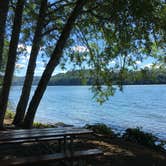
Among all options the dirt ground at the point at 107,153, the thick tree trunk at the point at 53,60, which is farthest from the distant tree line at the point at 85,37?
the dirt ground at the point at 107,153

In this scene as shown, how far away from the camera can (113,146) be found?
8.47 metres

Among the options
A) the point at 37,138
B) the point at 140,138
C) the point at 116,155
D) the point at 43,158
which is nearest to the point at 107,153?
the point at 116,155

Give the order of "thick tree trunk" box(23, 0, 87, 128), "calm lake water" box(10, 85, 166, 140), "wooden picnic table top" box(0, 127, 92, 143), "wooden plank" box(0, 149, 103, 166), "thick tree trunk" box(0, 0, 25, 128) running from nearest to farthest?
"wooden plank" box(0, 149, 103, 166) < "wooden picnic table top" box(0, 127, 92, 143) < "thick tree trunk" box(0, 0, 25, 128) < "thick tree trunk" box(23, 0, 87, 128) < "calm lake water" box(10, 85, 166, 140)

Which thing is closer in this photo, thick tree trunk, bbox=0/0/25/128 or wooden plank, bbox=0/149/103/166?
wooden plank, bbox=0/149/103/166

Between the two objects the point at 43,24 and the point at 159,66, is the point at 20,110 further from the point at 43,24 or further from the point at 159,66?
the point at 159,66

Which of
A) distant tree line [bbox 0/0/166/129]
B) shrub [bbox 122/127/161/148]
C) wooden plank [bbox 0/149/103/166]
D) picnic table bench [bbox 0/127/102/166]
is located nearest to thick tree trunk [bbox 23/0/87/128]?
distant tree line [bbox 0/0/166/129]

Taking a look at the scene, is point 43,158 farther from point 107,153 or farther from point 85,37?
point 85,37

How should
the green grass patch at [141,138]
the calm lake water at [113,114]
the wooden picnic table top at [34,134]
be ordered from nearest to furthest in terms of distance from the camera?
the wooden picnic table top at [34,134], the green grass patch at [141,138], the calm lake water at [113,114]

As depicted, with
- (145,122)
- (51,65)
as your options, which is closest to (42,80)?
(51,65)

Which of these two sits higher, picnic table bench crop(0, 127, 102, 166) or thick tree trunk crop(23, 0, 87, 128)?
thick tree trunk crop(23, 0, 87, 128)

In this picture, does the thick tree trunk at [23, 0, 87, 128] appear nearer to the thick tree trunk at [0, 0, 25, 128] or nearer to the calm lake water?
the thick tree trunk at [0, 0, 25, 128]

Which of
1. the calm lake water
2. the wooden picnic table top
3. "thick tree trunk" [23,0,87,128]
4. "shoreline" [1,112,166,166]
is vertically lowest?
the calm lake water

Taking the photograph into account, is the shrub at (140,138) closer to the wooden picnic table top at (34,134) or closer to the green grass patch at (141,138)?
the green grass patch at (141,138)

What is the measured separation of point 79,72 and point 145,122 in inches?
484
